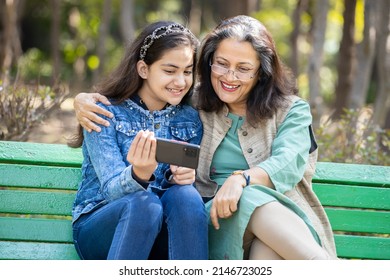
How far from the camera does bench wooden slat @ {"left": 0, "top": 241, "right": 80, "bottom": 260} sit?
3385 mm

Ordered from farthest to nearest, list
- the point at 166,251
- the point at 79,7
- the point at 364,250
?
the point at 79,7 → the point at 364,250 → the point at 166,251

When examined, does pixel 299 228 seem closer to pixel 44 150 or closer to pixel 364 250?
pixel 364 250

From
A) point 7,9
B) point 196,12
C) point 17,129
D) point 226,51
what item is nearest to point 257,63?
point 226,51

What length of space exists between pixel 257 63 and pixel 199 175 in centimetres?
58

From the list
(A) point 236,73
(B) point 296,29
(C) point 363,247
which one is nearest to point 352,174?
(C) point 363,247

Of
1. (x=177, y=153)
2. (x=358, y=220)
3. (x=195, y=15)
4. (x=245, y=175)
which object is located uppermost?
(x=177, y=153)

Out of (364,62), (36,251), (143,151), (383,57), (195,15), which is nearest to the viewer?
(143,151)

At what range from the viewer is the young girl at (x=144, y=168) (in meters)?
2.86

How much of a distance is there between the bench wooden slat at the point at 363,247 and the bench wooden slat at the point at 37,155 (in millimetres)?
1354

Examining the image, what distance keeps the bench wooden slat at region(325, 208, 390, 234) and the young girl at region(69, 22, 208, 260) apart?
2.66 feet

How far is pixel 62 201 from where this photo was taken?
3.46 m

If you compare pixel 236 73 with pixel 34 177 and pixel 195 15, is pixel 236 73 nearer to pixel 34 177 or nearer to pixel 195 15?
pixel 34 177

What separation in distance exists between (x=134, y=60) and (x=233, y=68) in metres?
0.47
